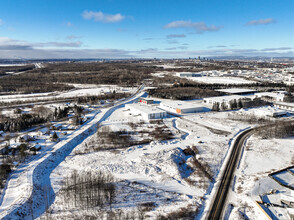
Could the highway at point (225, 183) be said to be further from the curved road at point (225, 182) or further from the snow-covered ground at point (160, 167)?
the snow-covered ground at point (160, 167)

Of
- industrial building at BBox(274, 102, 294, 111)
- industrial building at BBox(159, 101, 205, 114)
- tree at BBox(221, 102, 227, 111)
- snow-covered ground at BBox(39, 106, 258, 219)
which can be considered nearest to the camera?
snow-covered ground at BBox(39, 106, 258, 219)

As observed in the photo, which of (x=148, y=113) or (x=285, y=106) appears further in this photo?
(x=285, y=106)

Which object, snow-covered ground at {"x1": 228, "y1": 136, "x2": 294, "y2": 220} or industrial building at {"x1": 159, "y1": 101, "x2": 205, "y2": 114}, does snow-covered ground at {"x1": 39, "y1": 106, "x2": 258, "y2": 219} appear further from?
industrial building at {"x1": 159, "y1": 101, "x2": 205, "y2": 114}

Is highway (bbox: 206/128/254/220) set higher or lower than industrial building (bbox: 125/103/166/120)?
lower

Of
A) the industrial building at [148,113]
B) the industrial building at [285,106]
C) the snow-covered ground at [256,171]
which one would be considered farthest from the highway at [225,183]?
the industrial building at [285,106]

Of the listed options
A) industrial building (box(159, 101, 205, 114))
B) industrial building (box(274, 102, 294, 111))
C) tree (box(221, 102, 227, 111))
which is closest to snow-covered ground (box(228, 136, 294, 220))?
industrial building (box(159, 101, 205, 114))

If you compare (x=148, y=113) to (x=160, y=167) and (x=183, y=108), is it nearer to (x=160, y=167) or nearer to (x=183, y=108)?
(x=183, y=108)

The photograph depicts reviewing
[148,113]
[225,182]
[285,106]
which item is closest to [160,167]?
[225,182]

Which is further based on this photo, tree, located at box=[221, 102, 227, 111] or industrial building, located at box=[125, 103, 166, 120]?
tree, located at box=[221, 102, 227, 111]
